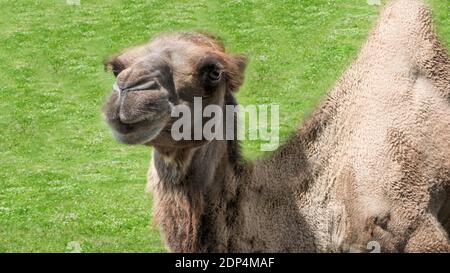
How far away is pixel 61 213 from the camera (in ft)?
35.6

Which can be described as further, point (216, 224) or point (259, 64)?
point (259, 64)

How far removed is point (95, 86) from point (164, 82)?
10952mm

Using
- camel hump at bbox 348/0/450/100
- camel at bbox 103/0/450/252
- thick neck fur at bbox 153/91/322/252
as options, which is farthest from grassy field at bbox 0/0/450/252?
thick neck fur at bbox 153/91/322/252

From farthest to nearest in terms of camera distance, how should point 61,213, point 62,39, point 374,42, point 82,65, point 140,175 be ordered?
point 62,39
point 82,65
point 140,175
point 61,213
point 374,42

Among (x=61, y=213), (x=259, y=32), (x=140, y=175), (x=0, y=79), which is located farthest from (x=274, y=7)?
(x=61, y=213)

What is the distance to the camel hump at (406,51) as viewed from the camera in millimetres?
5270

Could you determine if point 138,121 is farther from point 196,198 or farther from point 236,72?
point 236,72

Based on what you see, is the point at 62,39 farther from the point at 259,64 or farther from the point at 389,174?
the point at 389,174

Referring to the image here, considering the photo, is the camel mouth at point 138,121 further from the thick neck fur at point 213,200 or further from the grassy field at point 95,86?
the grassy field at point 95,86

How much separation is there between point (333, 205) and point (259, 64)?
10.4 metres

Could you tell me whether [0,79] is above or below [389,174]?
below

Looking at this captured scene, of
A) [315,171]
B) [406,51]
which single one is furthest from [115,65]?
[406,51]

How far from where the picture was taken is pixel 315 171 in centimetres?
500
